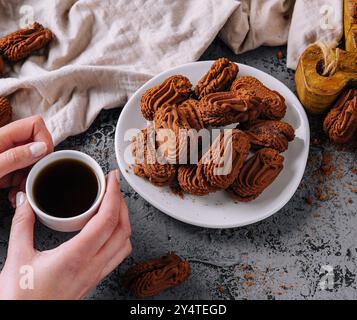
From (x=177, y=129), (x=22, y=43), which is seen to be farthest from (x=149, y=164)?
(x=22, y=43)

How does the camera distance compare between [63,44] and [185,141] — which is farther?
→ [63,44]

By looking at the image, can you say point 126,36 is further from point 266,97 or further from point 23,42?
point 266,97

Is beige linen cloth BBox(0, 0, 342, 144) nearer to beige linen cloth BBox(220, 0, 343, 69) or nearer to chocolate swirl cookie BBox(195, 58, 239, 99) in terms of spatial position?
beige linen cloth BBox(220, 0, 343, 69)

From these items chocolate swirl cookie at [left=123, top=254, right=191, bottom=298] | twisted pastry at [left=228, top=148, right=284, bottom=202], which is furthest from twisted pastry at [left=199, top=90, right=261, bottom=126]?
chocolate swirl cookie at [left=123, top=254, right=191, bottom=298]

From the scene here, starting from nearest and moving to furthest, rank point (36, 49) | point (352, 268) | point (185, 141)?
point (185, 141) → point (352, 268) → point (36, 49)

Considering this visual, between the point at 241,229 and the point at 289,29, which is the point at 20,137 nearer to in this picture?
the point at 241,229
